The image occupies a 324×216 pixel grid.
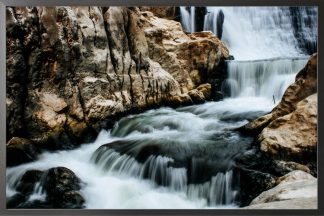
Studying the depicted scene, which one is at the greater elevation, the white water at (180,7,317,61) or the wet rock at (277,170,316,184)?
the white water at (180,7,317,61)

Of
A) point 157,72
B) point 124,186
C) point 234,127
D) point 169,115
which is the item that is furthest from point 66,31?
point 234,127

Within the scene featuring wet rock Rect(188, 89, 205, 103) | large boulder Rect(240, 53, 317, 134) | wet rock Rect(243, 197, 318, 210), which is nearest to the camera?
wet rock Rect(243, 197, 318, 210)

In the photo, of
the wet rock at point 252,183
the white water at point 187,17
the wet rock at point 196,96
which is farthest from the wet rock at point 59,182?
the white water at point 187,17

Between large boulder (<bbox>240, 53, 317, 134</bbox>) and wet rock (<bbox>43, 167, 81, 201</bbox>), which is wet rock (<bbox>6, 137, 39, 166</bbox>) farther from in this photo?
large boulder (<bbox>240, 53, 317, 134</bbox>)

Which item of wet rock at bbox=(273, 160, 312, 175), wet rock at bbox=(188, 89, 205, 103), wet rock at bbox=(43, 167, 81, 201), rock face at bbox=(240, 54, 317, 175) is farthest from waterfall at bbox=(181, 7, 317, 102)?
wet rock at bbox=(43, 167, 81, 201)

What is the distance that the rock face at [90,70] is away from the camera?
187 inches

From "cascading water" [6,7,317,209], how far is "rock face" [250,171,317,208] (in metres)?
0.32

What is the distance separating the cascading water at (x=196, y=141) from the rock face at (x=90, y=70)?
0.52 ft

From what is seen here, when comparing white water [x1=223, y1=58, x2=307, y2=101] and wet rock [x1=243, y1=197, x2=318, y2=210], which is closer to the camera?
wet rock [x1=243, y1=197, x2=318, y2=210]

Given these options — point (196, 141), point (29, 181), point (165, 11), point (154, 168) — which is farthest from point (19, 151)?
point (165, 11)

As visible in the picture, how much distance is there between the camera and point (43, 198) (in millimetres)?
4738

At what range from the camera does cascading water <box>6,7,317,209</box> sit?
4.70 metres

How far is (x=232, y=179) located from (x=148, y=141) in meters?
0.98

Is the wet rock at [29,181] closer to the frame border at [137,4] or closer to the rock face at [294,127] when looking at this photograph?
the frame border at [137,4]
